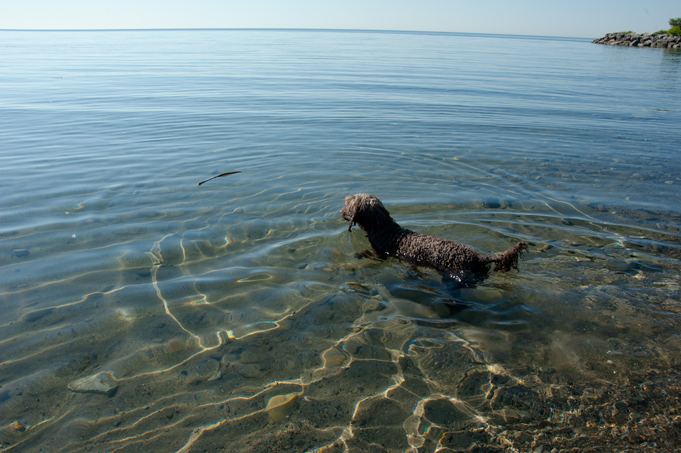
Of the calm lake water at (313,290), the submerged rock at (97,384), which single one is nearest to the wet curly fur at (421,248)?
the calm lake water at (313,290)

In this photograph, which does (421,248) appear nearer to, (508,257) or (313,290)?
(508,257)

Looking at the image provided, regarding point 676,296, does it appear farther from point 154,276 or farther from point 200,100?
point 200,100

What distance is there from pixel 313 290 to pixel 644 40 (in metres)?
84.0

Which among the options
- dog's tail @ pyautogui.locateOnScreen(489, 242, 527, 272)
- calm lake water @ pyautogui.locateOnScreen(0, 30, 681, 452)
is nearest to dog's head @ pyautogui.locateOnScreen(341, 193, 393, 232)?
Answer: calm lake water @ pyautogui.locateOnScreen(0, 30, 681, 452)

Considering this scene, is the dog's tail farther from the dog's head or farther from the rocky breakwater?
the rocky breakwater

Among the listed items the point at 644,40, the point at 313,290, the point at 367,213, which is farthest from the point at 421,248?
the point at 644,40

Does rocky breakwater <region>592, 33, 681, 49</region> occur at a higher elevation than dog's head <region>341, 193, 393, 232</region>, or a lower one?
higher

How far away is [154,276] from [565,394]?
200 inches

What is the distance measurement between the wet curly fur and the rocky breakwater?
243 ft

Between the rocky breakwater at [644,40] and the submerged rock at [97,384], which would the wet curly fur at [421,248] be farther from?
the rocky breakwater at [644,40]

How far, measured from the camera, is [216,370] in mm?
3777

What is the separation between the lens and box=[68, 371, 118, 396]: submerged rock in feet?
11.5

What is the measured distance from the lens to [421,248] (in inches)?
216

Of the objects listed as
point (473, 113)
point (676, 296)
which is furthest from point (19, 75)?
point (676, 296)
